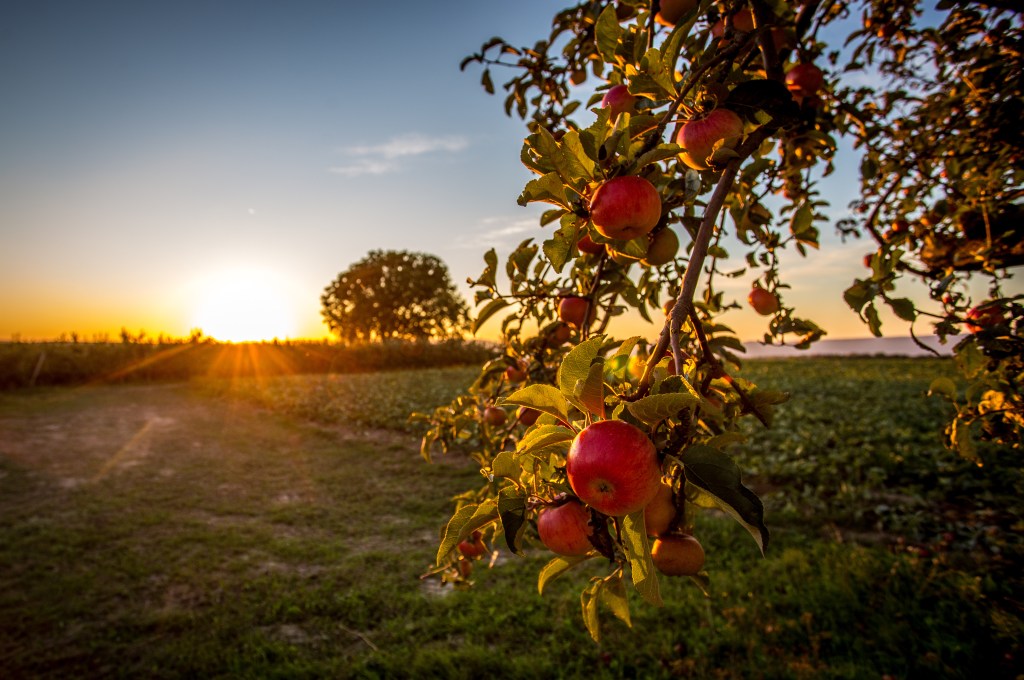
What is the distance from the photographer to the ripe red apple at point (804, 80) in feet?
6.38

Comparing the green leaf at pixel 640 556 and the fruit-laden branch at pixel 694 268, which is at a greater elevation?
the fruit-laden branch at pixel 694 268

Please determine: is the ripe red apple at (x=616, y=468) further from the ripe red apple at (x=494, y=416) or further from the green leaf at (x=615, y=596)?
the ripe red apple at (x=494, y=416)

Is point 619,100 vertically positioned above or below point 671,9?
below

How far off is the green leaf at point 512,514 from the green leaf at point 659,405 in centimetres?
31

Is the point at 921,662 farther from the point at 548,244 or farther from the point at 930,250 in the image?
the point at 548,244

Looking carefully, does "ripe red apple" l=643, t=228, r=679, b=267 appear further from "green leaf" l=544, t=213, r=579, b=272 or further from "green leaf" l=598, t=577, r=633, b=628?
"green leaf" l=598, t=577, r=633, b=628

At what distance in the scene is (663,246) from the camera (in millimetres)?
1156

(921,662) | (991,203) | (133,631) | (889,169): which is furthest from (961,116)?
(133,631)

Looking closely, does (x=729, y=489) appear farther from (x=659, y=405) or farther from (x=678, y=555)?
(x=678, y=555)

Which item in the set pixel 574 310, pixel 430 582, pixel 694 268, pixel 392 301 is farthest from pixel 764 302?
pixel 392 301

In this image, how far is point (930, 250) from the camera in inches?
98.6

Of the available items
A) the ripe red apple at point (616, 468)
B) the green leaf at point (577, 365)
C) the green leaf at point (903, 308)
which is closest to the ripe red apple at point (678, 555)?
the ripe red apple at point (616, 468)

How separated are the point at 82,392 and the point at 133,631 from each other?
16.4 meters

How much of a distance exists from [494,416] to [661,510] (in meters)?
1.34
